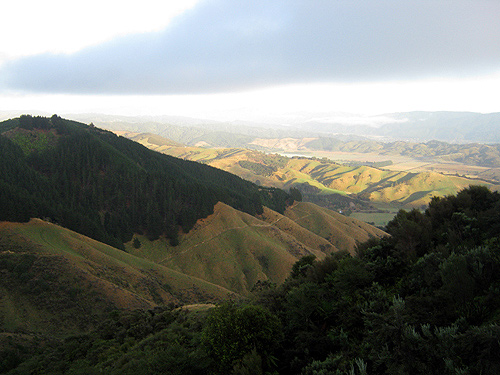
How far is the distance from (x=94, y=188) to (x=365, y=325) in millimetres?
114983

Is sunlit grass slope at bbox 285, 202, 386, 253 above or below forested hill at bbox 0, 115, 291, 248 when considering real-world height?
below

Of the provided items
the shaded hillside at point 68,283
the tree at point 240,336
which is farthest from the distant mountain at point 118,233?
the tree at point 240,336

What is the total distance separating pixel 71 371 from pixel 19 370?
6354mm

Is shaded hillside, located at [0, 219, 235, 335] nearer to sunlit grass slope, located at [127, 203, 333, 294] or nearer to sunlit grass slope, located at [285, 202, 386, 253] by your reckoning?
sunlit grass slope, located at [127, 203, 333, 294]

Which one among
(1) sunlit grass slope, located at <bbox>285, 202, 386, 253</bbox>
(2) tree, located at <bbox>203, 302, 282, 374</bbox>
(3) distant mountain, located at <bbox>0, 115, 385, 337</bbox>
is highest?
(2) tree, located at <bbox>203, 302, 282, 374</bbox>

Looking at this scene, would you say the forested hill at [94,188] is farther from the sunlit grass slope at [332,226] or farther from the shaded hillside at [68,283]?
the sunlit grass slope at [332,226]

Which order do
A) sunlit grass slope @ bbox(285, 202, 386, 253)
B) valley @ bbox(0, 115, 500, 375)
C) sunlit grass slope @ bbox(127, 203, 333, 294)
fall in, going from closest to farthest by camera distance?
valley @ bbox(0, 115, 500, 375) → sunlit grass slope @ bbox(127, 203, 333, 294) → sunlit grass slope @ bbox(285, 202, 386, 253)

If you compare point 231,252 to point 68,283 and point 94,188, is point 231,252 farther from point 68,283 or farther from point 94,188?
point 94,188

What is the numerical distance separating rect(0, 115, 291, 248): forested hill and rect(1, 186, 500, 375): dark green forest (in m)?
65.0

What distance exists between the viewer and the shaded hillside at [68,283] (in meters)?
42.4

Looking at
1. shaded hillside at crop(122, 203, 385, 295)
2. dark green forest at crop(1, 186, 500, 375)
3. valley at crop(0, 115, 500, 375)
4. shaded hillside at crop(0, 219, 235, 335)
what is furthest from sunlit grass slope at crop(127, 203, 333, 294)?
dark green forest at crop(1, 186, 500, 375)

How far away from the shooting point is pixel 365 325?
16391 mm

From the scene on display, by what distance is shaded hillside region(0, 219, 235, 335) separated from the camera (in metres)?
42.4

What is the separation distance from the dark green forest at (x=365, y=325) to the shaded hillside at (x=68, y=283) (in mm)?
9306
